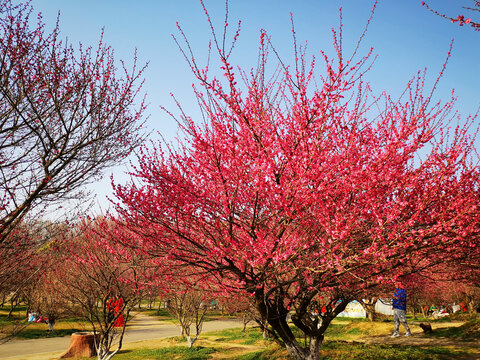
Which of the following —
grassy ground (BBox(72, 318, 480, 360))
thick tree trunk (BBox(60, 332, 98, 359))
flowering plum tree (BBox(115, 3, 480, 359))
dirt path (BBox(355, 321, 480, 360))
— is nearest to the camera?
flowering plum tree (BBox(115, 3, 480, 359))

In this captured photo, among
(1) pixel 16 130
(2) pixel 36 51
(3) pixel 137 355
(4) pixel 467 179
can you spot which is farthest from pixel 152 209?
(3) pixel 137 355

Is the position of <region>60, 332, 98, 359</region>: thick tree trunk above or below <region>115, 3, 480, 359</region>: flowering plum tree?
below

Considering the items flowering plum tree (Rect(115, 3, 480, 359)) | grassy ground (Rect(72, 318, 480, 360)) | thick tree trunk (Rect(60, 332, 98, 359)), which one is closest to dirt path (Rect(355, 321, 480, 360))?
grassy ground (Rect(72, 318, 480, 360))

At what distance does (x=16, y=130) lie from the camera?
233 inches

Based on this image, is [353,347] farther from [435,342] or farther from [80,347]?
[80,347]

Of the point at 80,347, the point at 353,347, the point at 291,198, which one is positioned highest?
the point at 291,198

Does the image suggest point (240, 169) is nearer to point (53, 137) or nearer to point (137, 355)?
point (53, 137)

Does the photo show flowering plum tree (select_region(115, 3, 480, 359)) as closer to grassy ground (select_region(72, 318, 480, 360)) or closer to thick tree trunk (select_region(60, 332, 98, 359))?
grassy ground (select_region(72, 318, 480, 360))

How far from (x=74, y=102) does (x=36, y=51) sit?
101 centimetres

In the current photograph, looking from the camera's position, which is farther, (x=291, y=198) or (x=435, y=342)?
(x=435, y=342)

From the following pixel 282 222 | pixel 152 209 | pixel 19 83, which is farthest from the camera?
pixel 19 83

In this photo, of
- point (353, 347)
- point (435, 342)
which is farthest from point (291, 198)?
point (435, 342)

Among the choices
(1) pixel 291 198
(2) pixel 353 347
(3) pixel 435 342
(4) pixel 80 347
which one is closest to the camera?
(1) pixel 291 198

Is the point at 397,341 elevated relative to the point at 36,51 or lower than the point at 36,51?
lower
